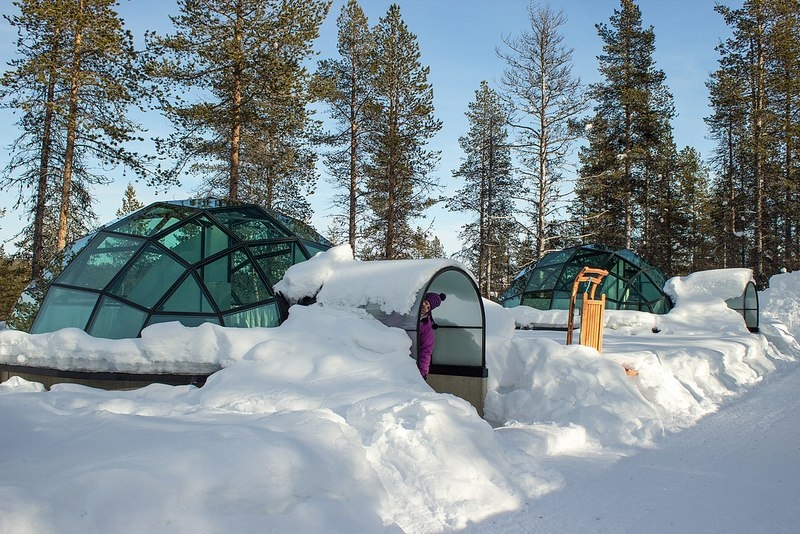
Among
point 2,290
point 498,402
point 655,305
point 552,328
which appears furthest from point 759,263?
point 2,290

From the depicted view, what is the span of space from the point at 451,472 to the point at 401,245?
20.0 metres

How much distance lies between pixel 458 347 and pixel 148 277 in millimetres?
4629

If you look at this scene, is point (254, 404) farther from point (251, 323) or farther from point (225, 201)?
point (225, 201)

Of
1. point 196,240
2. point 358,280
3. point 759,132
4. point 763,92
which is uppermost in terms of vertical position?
point 763,92

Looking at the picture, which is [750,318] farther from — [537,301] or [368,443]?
[368,443]

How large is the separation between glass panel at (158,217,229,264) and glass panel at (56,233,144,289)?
48cm

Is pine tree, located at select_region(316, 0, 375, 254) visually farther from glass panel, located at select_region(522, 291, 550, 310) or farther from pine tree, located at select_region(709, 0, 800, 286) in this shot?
pine tree, located at select_region(709, 0, 800, 286)

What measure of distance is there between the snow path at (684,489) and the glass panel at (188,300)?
519cm

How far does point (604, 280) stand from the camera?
18.5 meters

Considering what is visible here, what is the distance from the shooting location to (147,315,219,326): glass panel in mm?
7324

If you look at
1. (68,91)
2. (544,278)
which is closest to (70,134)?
(68,91)

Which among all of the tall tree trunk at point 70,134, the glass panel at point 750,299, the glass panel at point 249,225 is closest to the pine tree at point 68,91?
the tall tree trunk at point 70,134

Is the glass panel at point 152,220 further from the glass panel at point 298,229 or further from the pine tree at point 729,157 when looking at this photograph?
the pine tree at point 729,157

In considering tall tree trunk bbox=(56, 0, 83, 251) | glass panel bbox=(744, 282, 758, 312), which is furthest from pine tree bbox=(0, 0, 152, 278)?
glass panel bbox=(744, 282, 758, 312)
